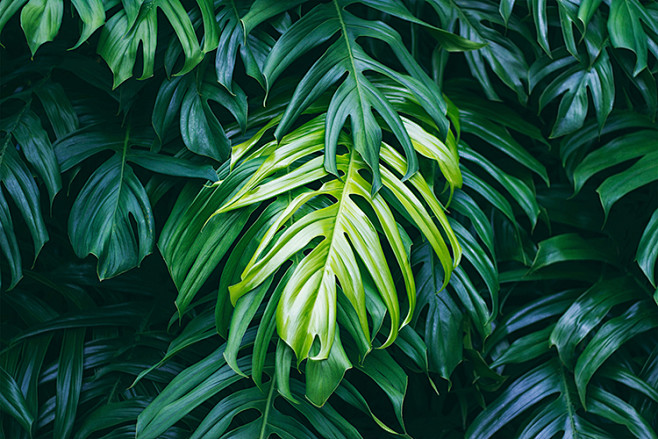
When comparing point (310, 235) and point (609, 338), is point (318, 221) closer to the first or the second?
point (310, 235)

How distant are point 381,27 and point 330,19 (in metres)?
0.09

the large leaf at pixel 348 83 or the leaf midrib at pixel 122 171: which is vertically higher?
the large leaf at pixel 348 83

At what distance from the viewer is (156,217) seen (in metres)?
1.20

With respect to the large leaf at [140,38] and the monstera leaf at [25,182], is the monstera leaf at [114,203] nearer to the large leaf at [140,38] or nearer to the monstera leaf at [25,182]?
the monstera leaf at [25,182]

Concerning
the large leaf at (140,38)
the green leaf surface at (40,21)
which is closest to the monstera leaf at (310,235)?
the large leaf at (140,38)

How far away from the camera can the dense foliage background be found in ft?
2.65

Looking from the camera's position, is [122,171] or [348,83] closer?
[348,83]

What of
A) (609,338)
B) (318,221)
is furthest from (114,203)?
(609,338)

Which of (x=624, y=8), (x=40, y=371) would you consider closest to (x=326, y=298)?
(x=40, y=371)

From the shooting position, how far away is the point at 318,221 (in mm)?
768

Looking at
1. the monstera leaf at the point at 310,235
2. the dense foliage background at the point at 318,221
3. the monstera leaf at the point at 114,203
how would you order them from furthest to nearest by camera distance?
the monstera leaf at the point at 114,203 → the dense foliage background at the point at 318,221 → the monstera leaf at the point at 310,235

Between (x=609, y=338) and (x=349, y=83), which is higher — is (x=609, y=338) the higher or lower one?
the lower one

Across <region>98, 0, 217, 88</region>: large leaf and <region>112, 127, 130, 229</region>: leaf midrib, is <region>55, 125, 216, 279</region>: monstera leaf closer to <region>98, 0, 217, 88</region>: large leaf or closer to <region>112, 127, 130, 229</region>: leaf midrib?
<region>112, 127, 130, 229</region>: leaf midrib

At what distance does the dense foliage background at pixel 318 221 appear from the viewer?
0.81 meters
